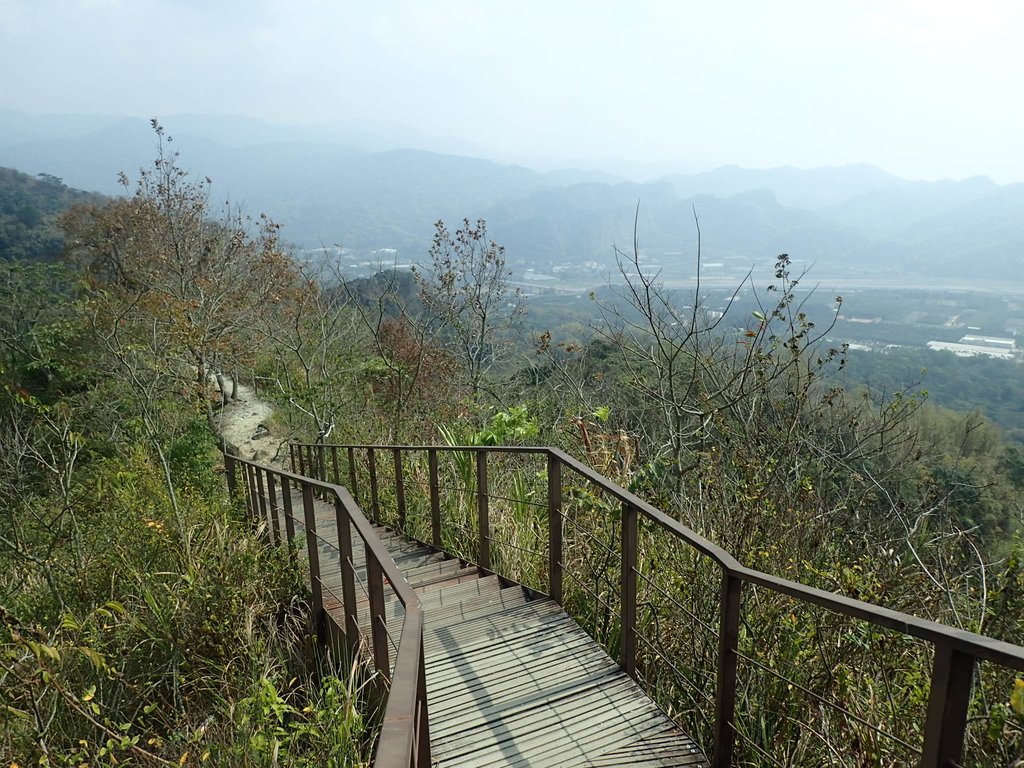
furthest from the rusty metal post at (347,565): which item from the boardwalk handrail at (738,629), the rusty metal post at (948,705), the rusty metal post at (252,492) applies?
the rusty metal post at (252,492)

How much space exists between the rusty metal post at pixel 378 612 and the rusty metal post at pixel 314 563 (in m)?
1.30

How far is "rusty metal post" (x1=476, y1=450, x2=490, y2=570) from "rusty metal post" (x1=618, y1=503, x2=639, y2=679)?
1571 millimetres

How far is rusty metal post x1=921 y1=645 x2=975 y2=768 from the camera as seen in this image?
1.51 metres

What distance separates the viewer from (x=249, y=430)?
13.7m

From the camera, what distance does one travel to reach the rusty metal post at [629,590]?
3.07m

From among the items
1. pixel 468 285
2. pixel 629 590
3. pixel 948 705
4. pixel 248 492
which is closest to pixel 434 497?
pixel 629 590

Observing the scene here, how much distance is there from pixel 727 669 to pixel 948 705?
97cm

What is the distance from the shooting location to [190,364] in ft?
40.9

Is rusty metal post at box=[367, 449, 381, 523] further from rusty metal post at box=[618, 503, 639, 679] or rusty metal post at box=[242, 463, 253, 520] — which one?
rusty metal post at box=[618, 503, 639, 679]

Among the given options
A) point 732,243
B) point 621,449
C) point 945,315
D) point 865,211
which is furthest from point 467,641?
point 865,211

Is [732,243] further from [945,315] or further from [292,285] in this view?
[292,285]

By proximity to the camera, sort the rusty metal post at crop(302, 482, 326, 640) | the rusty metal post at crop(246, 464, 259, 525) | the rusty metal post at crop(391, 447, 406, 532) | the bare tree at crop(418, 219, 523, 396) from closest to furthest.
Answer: the rusty metal post at crop(302, 482, 326, 640)
the rusty metal post at crop(391, 447, 406, 532)
the rusty metal post at crop(246, 464, 259, 525)
the bare tree at crop(418, 219, 523, 396)

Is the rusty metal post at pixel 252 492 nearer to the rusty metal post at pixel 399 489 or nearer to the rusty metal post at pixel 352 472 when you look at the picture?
the rusty metal post at pixel 352 472

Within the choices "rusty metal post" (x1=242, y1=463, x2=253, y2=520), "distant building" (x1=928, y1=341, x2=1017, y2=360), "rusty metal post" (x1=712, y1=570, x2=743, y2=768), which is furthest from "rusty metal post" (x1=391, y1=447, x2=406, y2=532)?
"distant building" (x1=928, y1=341, x2=1017, y2=360)
